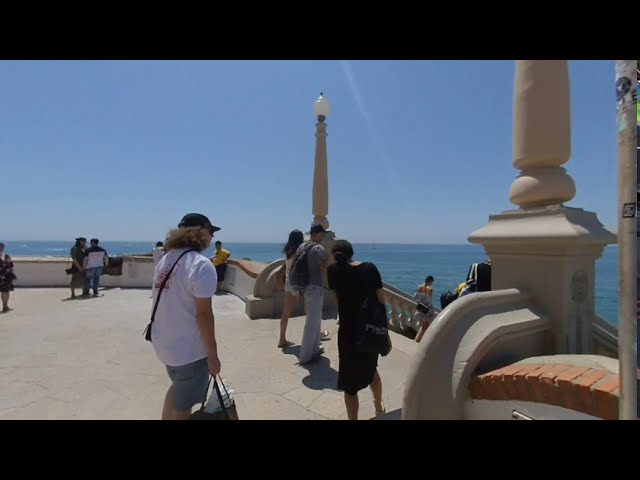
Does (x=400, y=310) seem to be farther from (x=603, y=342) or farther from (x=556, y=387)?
(x=556, y=387)

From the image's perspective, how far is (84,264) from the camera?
9.26 metres

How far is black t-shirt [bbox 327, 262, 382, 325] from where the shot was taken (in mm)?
2824

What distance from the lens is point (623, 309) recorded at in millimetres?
1103

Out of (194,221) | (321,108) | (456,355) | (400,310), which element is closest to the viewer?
(456,355)

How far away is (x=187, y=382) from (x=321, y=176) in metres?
5.48

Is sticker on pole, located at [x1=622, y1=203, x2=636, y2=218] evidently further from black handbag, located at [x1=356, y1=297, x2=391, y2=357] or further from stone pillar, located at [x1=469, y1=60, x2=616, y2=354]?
black handbag, located at [x1=356, y1=297, x2=391, y2=357]

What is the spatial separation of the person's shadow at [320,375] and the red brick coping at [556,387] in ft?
7.33

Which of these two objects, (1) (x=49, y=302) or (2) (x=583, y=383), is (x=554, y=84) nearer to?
(2) (x=583, y=383)

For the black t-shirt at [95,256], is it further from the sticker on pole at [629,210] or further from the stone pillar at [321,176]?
the sticker on pole at [629,210]

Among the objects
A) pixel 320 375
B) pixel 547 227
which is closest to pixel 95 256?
pixel 320 375

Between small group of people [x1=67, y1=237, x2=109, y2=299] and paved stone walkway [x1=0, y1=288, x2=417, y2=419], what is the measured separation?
2.74 m

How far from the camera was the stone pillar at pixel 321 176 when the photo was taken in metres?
7.01

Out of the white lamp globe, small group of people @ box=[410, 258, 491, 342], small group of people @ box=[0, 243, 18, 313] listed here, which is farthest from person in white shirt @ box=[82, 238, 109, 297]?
small group of people @ box=[410, 258, 491, 342]
